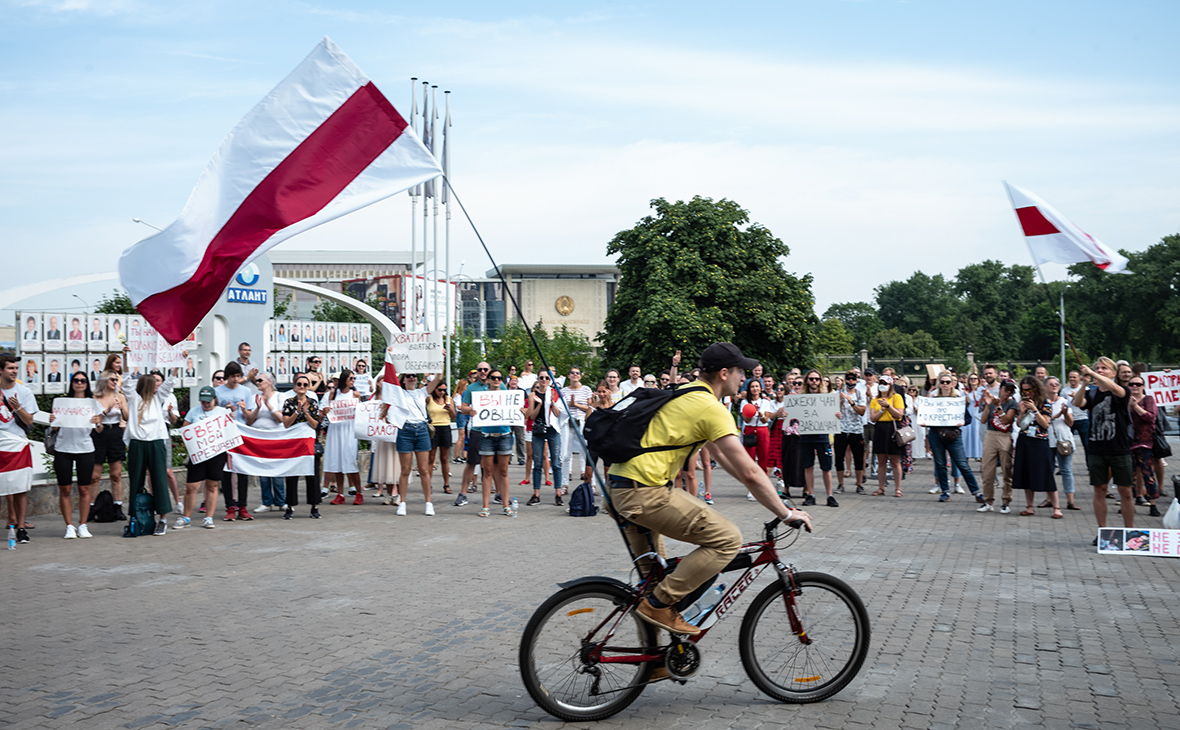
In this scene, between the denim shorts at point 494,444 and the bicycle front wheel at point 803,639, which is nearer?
the bicycle front wheel at point 803,639

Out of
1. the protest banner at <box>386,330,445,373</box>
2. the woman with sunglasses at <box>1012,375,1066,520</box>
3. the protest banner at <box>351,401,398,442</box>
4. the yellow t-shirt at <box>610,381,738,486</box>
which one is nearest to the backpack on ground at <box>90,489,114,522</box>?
the protest banner at <box>351,401,398,442</box>

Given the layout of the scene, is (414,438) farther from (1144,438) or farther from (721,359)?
(1144,438)

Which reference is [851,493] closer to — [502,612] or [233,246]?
[502,612]

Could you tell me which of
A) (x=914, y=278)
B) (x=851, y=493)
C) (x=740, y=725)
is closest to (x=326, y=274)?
(x=914, y=278)

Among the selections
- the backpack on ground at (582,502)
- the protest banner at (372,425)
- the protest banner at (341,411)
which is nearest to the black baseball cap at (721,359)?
the backpack on ground at (582,502)

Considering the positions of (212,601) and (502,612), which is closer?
(502,612)

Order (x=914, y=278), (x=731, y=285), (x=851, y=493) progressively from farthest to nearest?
(x=914, y=278) < (x=731, y=285) < (x=851, y=493)

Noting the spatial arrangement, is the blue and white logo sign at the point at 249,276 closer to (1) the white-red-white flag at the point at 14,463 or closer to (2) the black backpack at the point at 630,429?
(1) the white-red-white flag at the point at 14,463

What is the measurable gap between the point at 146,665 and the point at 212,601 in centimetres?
182

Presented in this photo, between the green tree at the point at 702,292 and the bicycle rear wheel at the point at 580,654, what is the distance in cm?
3324

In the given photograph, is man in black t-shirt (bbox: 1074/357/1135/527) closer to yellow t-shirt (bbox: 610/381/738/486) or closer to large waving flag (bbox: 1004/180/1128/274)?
large waving flag (bbox: 1004/180/1128/274)

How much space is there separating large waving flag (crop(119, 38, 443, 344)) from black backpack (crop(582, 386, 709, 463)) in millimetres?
3436

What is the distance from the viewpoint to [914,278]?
125312 mm

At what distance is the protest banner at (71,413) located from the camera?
11203mm
